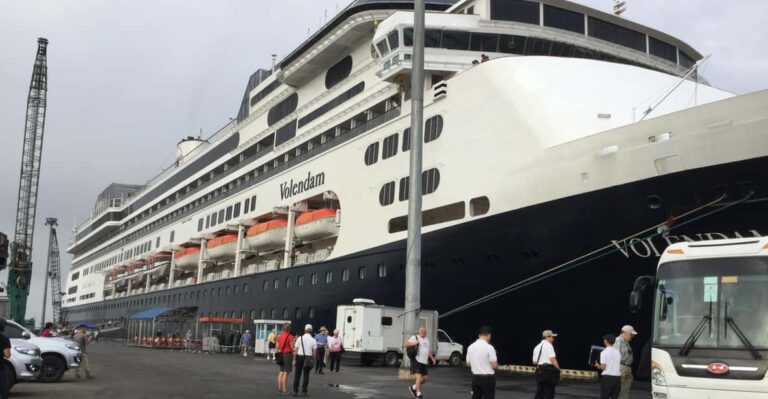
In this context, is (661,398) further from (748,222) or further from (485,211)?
(485,211)

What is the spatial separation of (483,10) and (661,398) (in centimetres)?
1761

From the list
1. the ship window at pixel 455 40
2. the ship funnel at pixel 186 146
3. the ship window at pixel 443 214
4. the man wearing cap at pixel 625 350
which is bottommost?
the man wearing cap at pixel 625 350

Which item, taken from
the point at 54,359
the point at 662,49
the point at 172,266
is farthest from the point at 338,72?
the point at 172,266

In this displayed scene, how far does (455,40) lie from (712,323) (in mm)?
16490

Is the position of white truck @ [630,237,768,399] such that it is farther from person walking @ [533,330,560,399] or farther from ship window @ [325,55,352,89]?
ship window @ [325,55,352,89]

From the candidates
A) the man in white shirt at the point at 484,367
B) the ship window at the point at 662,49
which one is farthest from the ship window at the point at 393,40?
the man in white shirt at the point at 484,367

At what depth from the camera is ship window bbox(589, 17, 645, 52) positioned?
25109 mm

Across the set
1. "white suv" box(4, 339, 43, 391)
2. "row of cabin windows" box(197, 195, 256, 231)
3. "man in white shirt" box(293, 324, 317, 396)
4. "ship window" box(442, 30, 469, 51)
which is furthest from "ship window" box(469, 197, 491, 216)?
"row of cabin windows" box(197, 195, 256, 231)

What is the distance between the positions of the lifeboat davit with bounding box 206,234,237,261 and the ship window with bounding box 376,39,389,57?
660 inches

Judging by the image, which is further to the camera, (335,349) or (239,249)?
(239,249)

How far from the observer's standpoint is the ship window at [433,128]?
862 inches

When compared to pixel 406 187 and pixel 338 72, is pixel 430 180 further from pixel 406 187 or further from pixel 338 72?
pixel 338 72

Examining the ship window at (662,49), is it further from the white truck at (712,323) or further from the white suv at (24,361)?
the white suv at (24,361)

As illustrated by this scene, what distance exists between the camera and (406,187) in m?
22.9
